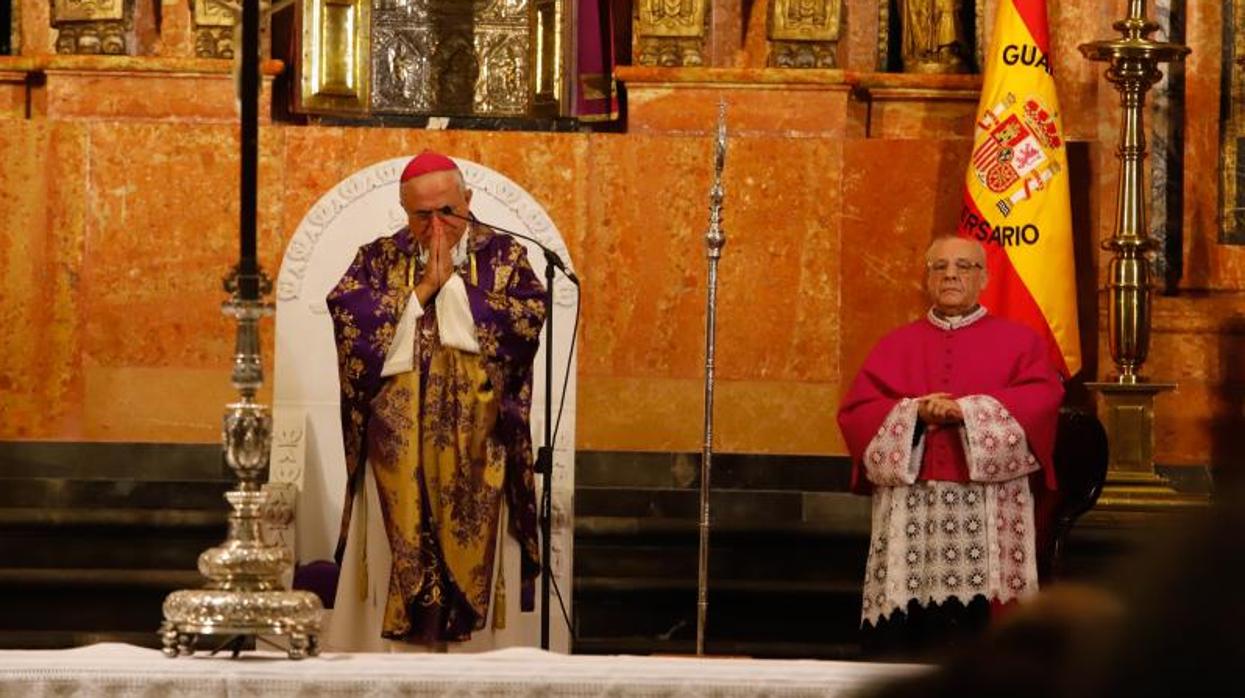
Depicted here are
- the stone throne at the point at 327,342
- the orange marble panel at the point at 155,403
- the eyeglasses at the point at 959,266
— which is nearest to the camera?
the eyeglasses at the point at 959,266

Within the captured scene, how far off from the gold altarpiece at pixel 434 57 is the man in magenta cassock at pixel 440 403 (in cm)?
390

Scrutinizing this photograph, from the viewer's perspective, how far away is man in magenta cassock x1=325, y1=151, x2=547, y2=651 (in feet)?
20.3

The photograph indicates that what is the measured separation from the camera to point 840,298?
9.19 metres

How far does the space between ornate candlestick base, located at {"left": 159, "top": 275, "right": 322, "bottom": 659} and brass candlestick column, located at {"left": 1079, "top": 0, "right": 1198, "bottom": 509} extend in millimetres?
5688

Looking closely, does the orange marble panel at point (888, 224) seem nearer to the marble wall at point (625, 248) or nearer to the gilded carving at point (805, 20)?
the marble wall at point (625, 248)

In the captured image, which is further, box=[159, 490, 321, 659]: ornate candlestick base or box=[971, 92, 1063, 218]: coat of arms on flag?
box=[971, 92, 1063, 218]: coat of arms on flag

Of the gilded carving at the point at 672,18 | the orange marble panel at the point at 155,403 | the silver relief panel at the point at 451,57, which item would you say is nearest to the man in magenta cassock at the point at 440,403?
the orange marble panel at the point at 155,403

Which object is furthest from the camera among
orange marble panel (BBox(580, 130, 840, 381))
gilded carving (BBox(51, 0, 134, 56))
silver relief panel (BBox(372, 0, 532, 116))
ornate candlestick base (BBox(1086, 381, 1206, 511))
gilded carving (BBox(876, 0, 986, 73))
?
silver relief panel (BBox(372, 0, 532, 116))

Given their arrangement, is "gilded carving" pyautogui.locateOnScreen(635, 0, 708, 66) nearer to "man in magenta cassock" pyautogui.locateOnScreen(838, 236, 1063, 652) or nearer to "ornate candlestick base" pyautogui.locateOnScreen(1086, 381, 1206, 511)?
"ornate candlestick base" pyautogui.locateOnScreen(1086, 381, 1206, 511)

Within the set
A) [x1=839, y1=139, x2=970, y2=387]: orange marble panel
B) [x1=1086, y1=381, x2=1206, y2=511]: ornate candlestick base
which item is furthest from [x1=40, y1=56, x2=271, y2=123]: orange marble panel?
[x1=1086, y1=381, x2=1206, y2=511]: ornate candlestick base

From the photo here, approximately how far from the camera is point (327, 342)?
804 cm

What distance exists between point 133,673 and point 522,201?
522cm

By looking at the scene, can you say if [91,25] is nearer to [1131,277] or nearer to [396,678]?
[1131,277]

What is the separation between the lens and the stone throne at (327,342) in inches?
300
